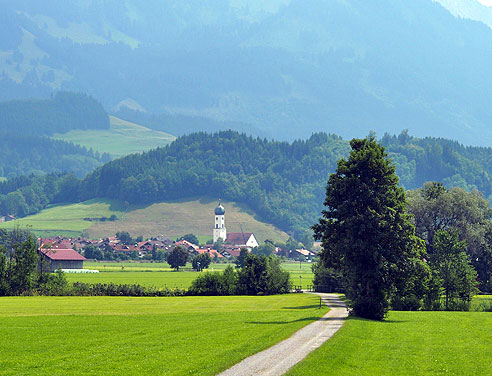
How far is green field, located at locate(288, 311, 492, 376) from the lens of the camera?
4475cm

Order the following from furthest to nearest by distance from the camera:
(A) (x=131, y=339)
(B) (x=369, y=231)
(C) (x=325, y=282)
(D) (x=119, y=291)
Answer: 1. (C) (x=325, y=282)
2. (D) (x=119, y=291)
3. (B) (x=369, y=231)
4. (A) (x=131, y=339)

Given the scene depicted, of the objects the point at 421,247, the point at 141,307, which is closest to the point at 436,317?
the point at 421,247

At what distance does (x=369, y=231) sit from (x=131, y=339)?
98.7ft

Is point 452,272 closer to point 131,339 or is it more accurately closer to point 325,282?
point 325,282

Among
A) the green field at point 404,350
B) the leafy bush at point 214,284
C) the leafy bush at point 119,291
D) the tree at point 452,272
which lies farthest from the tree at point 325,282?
the green field at point 404,350

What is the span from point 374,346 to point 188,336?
13.5m

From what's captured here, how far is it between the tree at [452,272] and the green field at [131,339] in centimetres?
2058

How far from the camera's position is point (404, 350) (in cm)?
5259

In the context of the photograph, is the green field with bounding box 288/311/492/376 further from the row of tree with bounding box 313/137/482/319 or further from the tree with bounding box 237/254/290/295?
the tree with bounding box 237/254/290/295

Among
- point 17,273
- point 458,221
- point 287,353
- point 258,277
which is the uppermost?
point 458,221

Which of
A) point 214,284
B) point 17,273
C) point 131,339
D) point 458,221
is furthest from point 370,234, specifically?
point 17,273

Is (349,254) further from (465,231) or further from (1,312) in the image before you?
(465,231)

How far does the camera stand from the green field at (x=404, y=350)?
44.8 metres

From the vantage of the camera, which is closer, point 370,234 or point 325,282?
point 370,234
